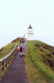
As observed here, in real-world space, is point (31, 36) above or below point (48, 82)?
below

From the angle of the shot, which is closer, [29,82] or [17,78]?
[29,82]

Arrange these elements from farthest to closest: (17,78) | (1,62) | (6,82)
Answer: (1,62) → (17,78) → (6,82)

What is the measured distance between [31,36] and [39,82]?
119347 millimetres

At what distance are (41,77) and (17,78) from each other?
2.60 metres

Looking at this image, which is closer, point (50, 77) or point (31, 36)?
point (50, 77)

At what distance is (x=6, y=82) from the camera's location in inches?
872

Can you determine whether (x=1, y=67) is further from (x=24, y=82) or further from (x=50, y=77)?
(x=24, y=82)

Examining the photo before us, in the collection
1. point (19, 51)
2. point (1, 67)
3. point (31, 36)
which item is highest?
point (1, 67)

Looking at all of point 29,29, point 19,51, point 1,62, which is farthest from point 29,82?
point 29,29

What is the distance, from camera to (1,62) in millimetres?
30328

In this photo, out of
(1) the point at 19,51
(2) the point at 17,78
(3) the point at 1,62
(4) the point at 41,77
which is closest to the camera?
(2) the point at 17,78

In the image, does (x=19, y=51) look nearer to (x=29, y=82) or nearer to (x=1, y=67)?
(x=1, y=67)

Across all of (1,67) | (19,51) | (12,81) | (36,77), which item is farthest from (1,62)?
(19,51)

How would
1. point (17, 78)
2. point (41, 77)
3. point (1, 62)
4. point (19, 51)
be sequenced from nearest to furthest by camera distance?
point (17, 78), point (41, 77), point (1, 62), point (19, 51)
